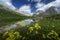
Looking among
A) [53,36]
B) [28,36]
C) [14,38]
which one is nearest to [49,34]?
[53,36]

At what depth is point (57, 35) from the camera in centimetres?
2283

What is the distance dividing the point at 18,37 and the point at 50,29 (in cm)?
469

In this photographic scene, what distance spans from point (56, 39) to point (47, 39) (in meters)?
1.13

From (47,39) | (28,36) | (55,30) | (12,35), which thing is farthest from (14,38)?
(55,30)

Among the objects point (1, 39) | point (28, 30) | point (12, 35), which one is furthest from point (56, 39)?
point (1, 39)

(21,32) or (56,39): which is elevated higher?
(21,32)

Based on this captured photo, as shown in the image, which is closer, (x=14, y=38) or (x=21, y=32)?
(x=14, y=38)

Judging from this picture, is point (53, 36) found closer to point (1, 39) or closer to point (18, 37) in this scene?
point (18, 37)

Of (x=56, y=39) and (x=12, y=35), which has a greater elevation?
(x=12, y=35)

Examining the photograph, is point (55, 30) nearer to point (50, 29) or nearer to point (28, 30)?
point (50, 29)

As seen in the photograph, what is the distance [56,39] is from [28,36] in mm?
3556

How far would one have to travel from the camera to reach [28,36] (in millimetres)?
23328

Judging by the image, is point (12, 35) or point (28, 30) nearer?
point (12, 35)

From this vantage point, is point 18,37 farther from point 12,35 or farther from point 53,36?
point 53,36
